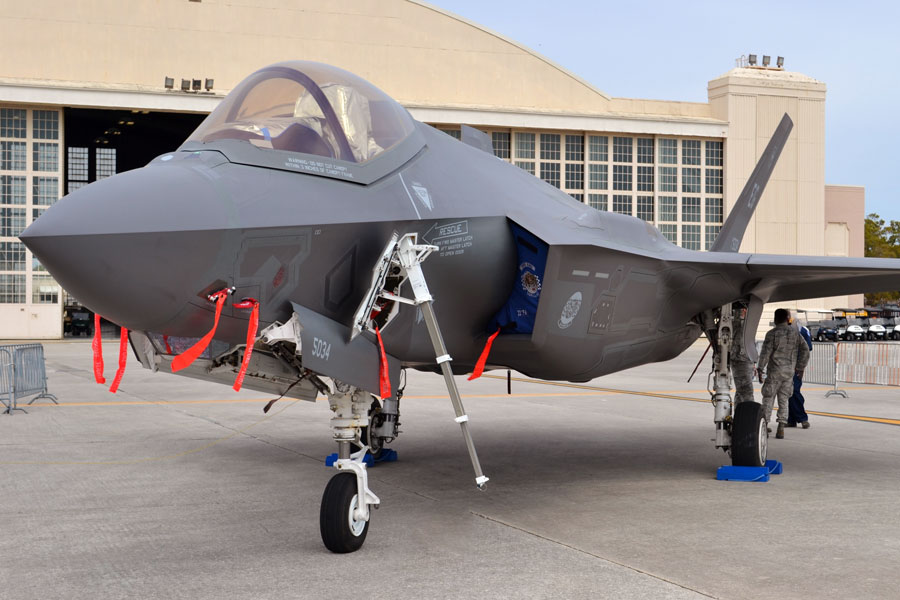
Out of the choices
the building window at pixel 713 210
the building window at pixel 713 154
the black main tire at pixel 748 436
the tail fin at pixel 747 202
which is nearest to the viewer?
the black main tire at pixel 748 436

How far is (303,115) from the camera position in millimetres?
5320

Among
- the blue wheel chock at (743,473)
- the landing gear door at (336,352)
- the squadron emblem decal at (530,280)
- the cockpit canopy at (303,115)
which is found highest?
the cockpit canopy at (303,115)

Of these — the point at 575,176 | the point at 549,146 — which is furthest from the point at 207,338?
the point at 575,176

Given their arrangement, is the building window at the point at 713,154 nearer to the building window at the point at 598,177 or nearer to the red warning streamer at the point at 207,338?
the building window at the point at 598,177

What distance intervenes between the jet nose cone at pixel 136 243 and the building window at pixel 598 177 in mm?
43584

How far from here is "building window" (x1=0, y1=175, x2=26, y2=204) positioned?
133 feet

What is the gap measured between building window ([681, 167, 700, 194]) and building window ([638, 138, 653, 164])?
2.07 meters

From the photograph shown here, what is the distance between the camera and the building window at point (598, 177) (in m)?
47.0

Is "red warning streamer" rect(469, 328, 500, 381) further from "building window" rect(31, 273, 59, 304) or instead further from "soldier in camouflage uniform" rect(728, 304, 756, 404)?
"building window" rect(31, 273, 59, 304)

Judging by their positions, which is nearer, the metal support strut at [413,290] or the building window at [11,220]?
the metal support strut at [413,290]

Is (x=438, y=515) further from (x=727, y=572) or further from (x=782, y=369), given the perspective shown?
(x=782, y=369)

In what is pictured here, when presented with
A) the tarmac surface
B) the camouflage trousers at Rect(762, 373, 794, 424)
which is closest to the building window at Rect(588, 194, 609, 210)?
the tarmac surface

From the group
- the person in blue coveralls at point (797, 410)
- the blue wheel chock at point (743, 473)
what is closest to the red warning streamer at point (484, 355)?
the blue wheel chock at point (743, 473)

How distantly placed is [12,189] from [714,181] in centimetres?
3650
